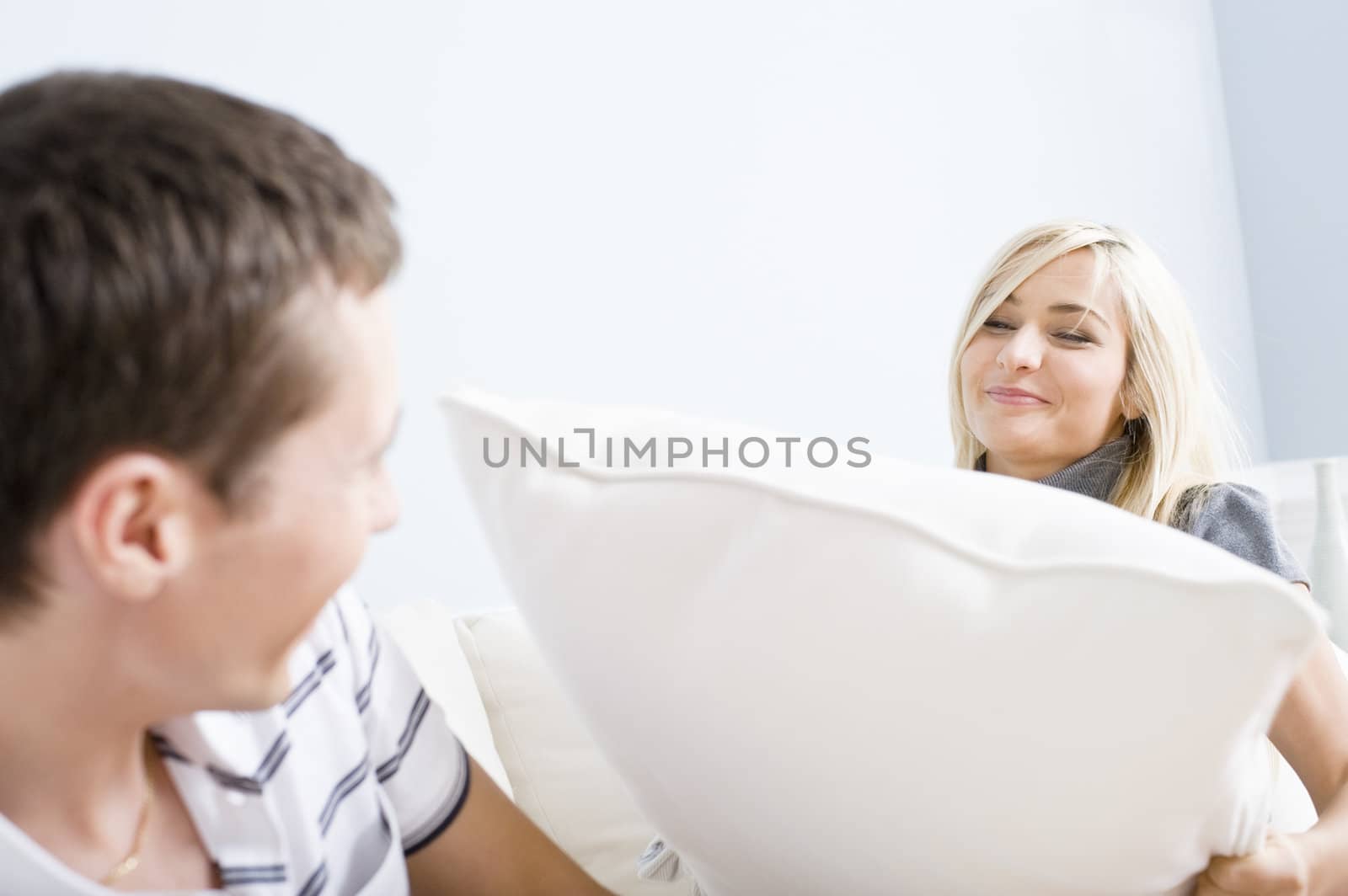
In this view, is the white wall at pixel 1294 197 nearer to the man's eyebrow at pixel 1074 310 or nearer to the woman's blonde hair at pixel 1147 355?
the woman's blonde hair at pixel 1147 355

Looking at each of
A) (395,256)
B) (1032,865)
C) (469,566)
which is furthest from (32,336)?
(469,566)

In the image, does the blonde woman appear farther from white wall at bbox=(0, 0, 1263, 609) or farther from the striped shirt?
the striped shirt

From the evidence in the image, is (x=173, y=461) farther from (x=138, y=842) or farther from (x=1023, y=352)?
(x=1023, y=352)

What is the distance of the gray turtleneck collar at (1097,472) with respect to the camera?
1428mm

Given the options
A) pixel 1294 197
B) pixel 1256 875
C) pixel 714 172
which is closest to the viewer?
pixel 1256 875

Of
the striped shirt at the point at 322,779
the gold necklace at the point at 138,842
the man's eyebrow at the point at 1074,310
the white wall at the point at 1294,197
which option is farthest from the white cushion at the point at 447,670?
the white wall at the point at 1294,197

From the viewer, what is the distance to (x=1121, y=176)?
8.45ft

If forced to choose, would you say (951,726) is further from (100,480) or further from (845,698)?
(100,480)

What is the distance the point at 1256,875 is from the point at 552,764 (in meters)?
0.83

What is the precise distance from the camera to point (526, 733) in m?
1.31

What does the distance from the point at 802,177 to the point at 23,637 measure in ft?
5.91

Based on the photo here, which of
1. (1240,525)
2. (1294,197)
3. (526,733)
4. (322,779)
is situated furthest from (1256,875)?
(1294,197)

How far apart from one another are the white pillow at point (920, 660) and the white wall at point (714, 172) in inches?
42.8

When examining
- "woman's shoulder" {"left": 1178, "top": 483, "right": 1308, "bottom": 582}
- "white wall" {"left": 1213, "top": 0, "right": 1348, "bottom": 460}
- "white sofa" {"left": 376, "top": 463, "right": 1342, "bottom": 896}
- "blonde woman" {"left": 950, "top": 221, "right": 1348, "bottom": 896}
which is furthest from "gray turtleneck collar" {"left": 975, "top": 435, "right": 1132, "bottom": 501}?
"white wall" {"left": 1213, "top": 0, "right": 1348, "bottom": 460}
